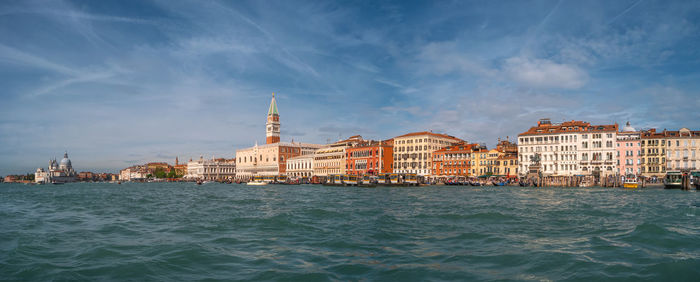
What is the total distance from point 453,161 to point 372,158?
43.8 feet

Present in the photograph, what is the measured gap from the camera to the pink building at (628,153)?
53.9 metres

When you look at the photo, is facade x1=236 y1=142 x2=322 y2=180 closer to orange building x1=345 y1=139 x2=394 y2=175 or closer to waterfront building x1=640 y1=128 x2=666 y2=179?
orange building x1=345 y1=139 x2=394 y2=175

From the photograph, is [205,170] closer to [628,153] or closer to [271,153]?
[271,153]

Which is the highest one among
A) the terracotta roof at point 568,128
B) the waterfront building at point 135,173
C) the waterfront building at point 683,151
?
the terracotta roof at point 568,128

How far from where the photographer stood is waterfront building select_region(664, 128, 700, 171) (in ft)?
170

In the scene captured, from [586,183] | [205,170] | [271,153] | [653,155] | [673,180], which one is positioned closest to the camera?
[673,180]

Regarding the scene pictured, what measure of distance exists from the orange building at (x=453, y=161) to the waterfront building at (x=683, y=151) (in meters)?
22.9

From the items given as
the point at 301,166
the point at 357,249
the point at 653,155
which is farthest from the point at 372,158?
the point at 357,249

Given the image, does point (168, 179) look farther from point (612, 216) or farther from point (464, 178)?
point (612, 216)

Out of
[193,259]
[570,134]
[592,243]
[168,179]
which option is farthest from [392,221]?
[168,179]

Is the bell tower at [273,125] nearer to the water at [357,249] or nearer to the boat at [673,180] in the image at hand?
the boat at [673,180]

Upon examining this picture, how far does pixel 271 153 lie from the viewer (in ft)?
328

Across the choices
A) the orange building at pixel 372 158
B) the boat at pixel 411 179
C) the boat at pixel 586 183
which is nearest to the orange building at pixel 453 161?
the orange building at pixel 372 158

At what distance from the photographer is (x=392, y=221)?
14406mm
